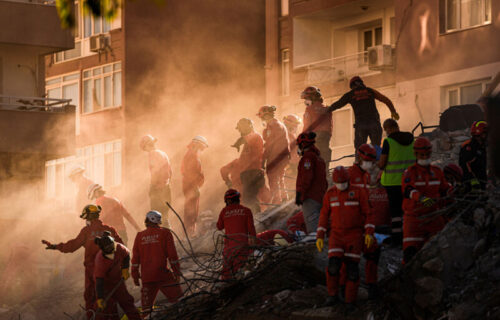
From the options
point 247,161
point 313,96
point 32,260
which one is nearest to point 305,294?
point 313,96

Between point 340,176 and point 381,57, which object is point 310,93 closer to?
point 340,176

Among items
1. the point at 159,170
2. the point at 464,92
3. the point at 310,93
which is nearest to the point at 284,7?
the point at 464,92

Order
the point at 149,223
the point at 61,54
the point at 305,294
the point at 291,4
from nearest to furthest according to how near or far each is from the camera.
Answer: the point at 305,294, the point at 149,223, the point at 291,4, the point at 61,54

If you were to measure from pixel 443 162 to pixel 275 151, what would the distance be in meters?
3.00

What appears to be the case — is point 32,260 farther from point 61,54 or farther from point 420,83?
point 61,54

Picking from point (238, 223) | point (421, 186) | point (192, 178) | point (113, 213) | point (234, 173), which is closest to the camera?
point (421, 186)

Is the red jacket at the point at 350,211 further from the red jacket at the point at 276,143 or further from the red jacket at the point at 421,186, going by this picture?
the red jacket at the point at 276,143

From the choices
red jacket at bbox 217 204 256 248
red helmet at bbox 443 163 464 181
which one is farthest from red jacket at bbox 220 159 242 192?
red helmet at bbox 443 163 464 181

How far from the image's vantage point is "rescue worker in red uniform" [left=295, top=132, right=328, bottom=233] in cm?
1393

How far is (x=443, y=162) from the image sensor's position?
732 inches

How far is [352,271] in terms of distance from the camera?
11312 millimetres

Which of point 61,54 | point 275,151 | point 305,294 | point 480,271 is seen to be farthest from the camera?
point 61,54

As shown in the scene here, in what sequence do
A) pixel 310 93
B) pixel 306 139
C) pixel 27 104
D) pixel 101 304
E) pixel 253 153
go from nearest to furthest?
pixel 306 139 → pixel 101 304 → pixel 310 93 → pixel 253 153 → pixel 27 104

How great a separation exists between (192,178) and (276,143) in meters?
2.45
